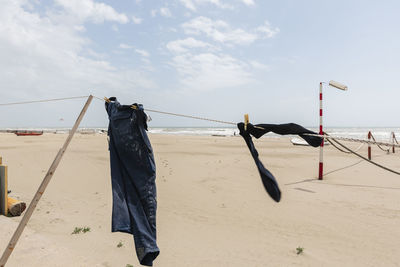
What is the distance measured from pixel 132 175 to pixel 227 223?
10.7 feet

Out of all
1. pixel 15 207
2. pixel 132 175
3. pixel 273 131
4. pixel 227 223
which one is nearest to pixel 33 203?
pixel 132 175

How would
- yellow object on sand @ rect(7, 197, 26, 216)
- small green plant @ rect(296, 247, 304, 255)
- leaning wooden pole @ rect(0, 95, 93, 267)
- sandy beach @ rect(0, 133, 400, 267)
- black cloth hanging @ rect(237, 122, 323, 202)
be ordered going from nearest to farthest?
leaning wooden pole @ rect(0, 95, 93, 267) → black cloth hanging @ rect(237, 122, 323, 202) → sandy beach @ rect(0, 133, 400, 267) → small green plant @ rect(296, 247, 304, 255) → yellow object on sand @ rect(7, 197, 26, 216)

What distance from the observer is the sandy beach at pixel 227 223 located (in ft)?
13.8

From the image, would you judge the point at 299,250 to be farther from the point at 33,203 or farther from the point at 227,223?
the point at 33,203

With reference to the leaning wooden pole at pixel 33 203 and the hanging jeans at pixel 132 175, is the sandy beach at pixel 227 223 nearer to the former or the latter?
the leaning wooden pole at pixel 33 203

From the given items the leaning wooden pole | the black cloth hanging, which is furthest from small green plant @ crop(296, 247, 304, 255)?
the leaning wooden pole

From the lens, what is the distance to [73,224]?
18.0 ft

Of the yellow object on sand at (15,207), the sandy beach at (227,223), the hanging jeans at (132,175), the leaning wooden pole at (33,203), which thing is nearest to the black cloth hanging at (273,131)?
the hanging jeans at (132,175)

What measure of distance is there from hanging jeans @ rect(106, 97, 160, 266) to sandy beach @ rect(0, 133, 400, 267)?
153cm

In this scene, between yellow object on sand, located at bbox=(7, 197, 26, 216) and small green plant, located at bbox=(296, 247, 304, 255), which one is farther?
yellow object on sand, located at bbox=(7, 197, 26, 216)

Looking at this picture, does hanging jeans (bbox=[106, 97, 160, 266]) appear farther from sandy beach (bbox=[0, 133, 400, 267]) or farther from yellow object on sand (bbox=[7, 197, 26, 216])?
yellow object on sand (bbox=[7, 197, 26, 216])

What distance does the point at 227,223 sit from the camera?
562cm

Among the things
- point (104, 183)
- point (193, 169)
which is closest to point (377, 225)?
point (193, 169)

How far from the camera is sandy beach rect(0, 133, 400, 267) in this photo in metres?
4.21
